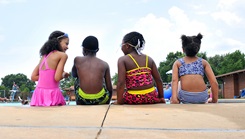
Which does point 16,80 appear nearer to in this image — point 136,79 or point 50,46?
point 50,46

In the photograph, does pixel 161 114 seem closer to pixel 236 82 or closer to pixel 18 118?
pixel 18 118

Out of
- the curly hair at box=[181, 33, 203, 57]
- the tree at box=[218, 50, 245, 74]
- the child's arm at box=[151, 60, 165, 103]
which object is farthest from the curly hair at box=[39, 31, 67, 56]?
the tree at box=[218, 50, 245, 74]

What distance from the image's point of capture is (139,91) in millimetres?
4004

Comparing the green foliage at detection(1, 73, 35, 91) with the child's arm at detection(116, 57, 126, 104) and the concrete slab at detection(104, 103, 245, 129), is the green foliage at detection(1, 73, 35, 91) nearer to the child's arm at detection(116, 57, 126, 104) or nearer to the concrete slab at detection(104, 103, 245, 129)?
the child's arm at detection(116, 57, 126, 104)

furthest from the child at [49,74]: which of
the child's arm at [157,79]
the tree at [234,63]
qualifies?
the tree at [234,63]

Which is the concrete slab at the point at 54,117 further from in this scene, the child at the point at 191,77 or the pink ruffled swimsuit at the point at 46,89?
the child at the point at 191,77

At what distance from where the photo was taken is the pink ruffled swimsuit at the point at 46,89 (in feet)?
13.4

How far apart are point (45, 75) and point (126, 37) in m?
1.20

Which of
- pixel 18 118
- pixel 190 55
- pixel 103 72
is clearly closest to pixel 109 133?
pixel 18 118

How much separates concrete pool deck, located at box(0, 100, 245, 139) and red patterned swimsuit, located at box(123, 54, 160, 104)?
93 centimetres

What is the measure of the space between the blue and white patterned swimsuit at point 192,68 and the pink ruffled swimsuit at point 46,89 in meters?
1.65

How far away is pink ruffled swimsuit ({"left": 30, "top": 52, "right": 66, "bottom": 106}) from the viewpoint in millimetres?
4070

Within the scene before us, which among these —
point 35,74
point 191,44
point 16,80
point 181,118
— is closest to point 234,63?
point 191,44

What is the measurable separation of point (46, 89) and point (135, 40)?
4.43ft
